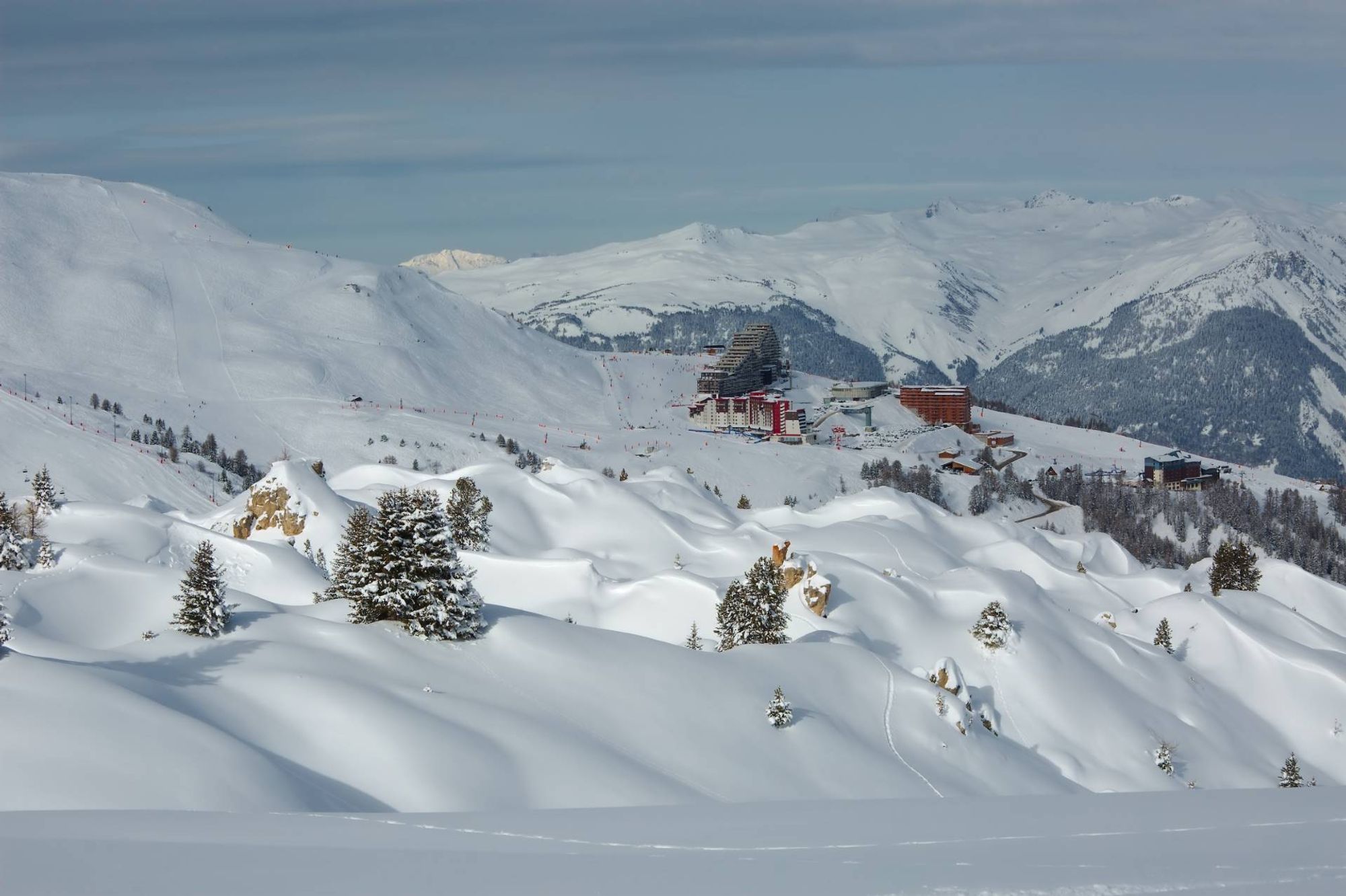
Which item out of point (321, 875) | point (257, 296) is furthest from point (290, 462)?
point (257, 296)

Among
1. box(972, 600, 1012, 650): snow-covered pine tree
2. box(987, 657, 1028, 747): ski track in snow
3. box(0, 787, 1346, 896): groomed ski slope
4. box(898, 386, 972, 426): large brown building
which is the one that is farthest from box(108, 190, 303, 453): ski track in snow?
box(0, 787, 1346, 896): groomed ski slope

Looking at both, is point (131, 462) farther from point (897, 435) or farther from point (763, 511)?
point (897, 435)

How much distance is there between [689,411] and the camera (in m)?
161

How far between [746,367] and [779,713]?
5638 inches

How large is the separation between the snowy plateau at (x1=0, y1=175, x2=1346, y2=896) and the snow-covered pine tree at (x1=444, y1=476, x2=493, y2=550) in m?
2.73

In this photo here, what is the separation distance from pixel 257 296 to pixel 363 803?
164833 millimetres

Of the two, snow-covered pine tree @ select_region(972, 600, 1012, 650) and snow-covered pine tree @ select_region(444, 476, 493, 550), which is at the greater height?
snow-covered pine tree @ select_region(444, 476, 493, 550)

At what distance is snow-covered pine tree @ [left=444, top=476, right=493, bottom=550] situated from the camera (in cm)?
6131

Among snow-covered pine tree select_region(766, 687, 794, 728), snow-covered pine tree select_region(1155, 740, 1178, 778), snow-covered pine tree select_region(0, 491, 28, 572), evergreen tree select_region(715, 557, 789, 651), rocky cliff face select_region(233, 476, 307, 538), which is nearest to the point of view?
snow-covered pine tree select_region(766, 687, 794, 728)

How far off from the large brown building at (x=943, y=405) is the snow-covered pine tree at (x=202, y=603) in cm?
15382

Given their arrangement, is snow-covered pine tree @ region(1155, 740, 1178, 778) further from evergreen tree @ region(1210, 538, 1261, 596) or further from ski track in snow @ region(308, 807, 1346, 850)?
ski track in snow @ region(308, 807, 1346, 850)

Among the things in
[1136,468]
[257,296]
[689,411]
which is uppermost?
[257,296]

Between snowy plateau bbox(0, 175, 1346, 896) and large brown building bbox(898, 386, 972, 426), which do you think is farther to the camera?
large brown building bbox(898, 386, 972, 426)

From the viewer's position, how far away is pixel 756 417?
152 m
